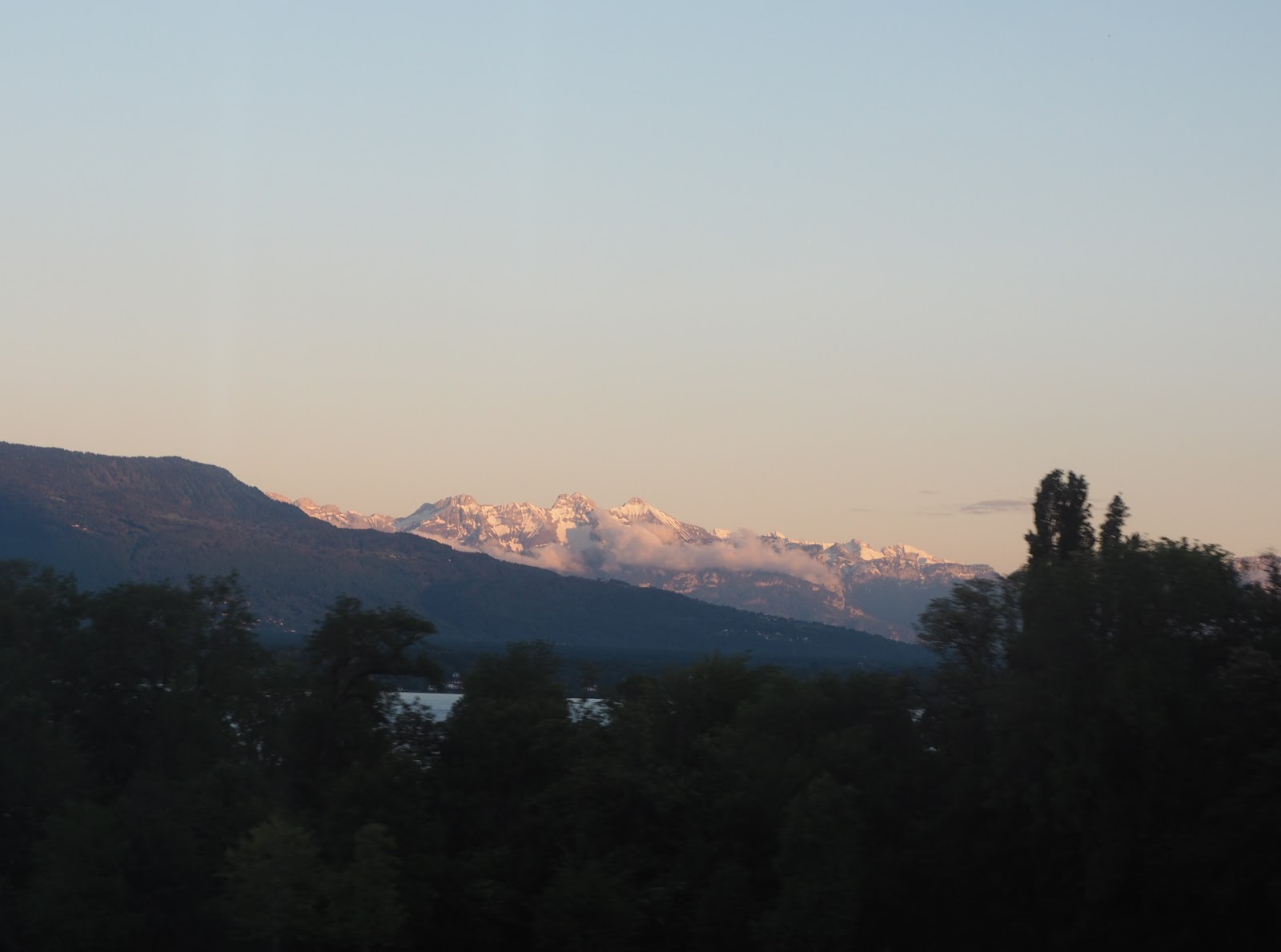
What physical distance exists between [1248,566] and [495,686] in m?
30.8

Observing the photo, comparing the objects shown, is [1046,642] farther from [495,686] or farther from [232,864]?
[232,864]

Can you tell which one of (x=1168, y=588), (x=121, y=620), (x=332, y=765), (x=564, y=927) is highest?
(x=1168, y=588)

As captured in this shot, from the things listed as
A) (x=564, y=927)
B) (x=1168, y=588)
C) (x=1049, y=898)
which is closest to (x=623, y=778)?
(x=564, y=927)

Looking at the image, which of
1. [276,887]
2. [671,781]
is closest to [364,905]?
[276,887]

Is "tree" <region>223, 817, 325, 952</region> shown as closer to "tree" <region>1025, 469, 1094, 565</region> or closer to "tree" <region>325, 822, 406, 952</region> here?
"tree" <region>325, 822, 406, 952</region>

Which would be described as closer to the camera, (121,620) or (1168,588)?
(1168,588)

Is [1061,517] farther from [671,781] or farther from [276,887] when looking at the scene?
[276,887]

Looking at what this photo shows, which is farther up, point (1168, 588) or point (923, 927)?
point (1168, 588)

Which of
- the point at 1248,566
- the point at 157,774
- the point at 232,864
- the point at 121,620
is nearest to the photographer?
the point at 232,864

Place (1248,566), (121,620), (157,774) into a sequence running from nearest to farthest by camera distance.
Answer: (1248,566)
(157,774)
(121,620)

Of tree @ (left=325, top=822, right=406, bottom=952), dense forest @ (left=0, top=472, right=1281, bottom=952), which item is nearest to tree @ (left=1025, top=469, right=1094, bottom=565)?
dense forest @ (left=0, top=472, right=1281, bottom=952)

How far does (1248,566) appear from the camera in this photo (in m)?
54.2

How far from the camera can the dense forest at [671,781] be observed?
49.0m

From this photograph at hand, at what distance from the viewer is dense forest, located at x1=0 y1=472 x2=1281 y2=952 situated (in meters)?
49.0
